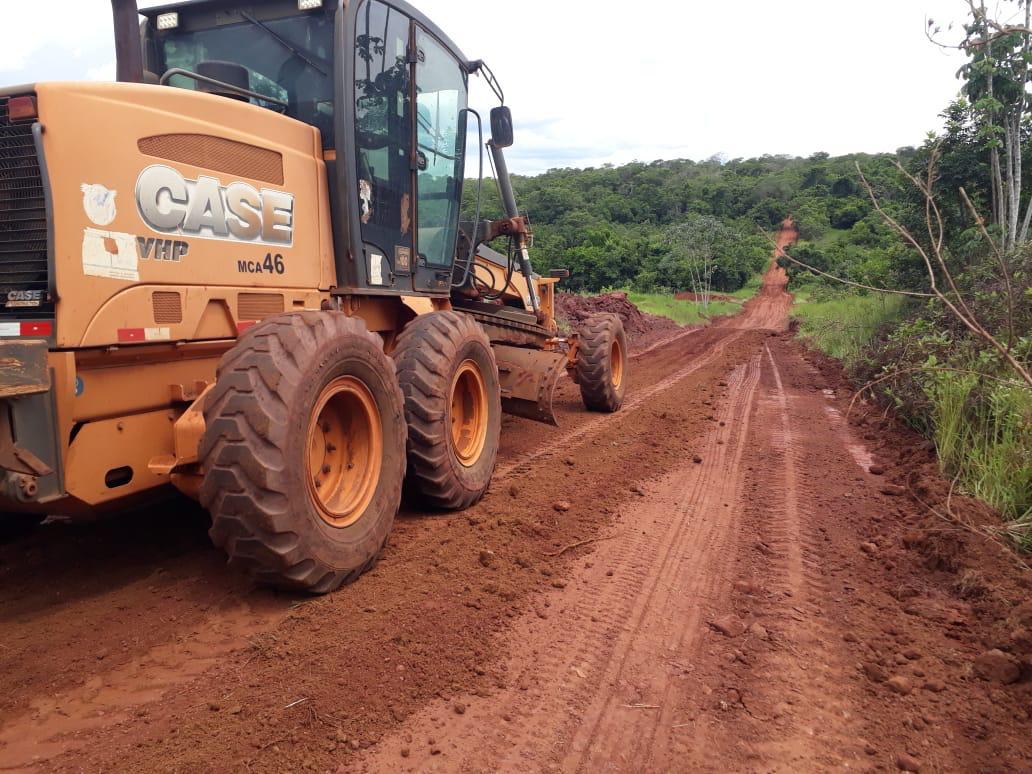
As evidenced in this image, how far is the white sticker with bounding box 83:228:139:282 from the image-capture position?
303 cm

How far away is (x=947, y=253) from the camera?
10.5 m

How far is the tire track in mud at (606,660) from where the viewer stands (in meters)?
2.46

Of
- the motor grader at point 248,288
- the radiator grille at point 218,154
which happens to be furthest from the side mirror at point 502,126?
the radiator grille at point 218,154

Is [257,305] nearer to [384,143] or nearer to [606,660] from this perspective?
[384,143]

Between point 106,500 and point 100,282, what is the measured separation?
0.96 metres

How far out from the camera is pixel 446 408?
454 centimetres

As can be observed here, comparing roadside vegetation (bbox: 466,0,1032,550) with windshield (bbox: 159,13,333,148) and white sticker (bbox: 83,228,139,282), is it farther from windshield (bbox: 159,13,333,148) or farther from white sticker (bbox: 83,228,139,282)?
white sticker (bbox: 83,228,139,282)

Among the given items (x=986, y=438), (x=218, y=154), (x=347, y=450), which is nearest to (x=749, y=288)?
(x=986, y=438)

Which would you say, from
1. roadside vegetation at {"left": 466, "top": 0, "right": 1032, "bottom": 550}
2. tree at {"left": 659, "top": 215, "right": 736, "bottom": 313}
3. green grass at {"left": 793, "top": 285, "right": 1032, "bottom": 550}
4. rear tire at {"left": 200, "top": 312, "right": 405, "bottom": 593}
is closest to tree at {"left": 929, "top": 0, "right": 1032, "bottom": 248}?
roadside vegetation at {"left": 466, "top": 0, "right": 1032, "bottom": 550}

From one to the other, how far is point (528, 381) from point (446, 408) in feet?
6.75

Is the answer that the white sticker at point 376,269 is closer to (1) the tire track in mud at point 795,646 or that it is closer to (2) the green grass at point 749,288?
(1) the tire track in mud at point 795,646

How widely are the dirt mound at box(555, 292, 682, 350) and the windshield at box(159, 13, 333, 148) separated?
588 inches

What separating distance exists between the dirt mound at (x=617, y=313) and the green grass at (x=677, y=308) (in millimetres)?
3790

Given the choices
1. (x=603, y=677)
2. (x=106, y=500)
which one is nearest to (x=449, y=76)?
(x=106, y=500)
